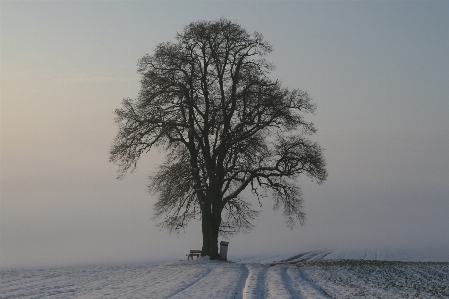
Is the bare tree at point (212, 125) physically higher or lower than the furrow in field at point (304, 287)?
higher

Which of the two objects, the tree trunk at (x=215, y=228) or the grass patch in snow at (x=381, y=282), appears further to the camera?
the tree trunk at (x=215, y=228)

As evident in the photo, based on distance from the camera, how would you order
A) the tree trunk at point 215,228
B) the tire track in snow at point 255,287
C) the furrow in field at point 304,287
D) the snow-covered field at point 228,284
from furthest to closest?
the tree trunk at point 215,228 → the snow-covered field at point 228,284 → the furrow in field at point 304,287 → the tire track in snow at point 255,287

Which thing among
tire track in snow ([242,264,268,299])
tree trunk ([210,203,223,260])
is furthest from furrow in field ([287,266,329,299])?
tree trunk ([210,203,223,260])

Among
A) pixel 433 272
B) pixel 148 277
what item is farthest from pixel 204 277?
pixel 433 272

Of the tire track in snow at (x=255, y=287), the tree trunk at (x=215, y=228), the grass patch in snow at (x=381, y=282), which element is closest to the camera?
the tire track in snow at (x=255, y=287)

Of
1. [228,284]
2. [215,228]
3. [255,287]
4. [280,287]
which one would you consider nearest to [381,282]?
[280,287]

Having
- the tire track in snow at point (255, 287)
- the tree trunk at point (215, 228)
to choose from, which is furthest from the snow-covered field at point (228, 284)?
the tree trunk at point (215, 228)

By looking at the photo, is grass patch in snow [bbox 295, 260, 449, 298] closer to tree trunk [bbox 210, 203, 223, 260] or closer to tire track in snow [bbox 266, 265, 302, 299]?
tire track in snow [bbox 266, 265, 302, 299]

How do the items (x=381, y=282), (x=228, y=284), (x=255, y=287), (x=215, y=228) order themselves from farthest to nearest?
(x=215, y=228) < (x=381, y=282) < (x=228, y=284) < (x=255, y=287)

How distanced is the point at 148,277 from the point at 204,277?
2.46 metres

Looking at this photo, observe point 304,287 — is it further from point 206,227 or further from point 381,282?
point 206,227

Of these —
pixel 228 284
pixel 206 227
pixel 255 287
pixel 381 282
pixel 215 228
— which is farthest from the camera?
pixel 215 228

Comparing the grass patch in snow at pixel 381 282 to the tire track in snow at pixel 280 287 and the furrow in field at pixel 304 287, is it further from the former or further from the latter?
the tire track in snow at pixel 280 287

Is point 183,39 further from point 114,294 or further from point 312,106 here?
point 114,294
